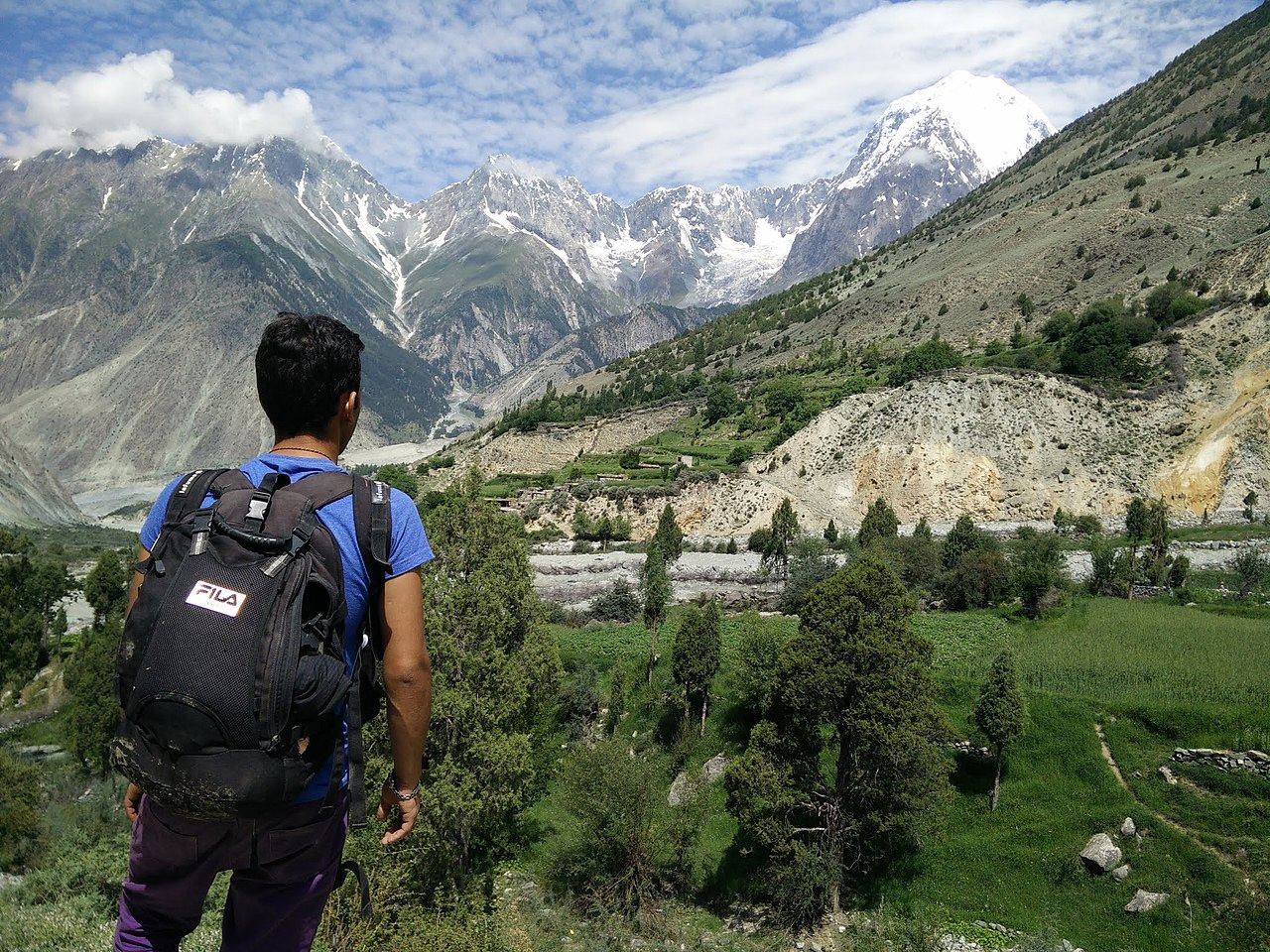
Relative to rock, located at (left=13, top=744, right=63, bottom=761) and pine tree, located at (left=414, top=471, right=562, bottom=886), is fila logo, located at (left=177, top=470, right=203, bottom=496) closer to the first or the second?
pine tree, located at (left=414, top=471, right=562, bottom=886)

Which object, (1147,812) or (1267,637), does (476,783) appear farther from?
(1267,637)

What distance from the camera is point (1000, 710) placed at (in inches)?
573

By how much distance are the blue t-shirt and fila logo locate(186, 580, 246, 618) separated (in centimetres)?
36

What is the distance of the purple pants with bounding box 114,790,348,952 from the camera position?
2.63 m

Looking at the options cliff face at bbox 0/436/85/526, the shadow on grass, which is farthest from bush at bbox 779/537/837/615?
cliff face at bbox 0/436/85/526

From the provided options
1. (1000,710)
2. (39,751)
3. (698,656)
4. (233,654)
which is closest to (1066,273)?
(698,656)

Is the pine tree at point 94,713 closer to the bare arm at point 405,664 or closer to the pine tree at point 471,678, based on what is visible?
the pine tree at point 471,678

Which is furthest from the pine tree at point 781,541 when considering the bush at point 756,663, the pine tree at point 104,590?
the pine tree at point 104,590

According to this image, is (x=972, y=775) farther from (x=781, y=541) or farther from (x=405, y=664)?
(x=781, y=541)

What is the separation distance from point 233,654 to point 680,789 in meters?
17.5

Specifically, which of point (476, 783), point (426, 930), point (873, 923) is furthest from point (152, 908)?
point (873, 923)

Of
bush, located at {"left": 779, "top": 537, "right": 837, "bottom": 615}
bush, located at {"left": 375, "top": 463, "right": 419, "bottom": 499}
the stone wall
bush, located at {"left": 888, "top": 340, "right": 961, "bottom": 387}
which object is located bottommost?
the stone wall

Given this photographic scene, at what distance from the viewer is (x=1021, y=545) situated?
2661 centimetres

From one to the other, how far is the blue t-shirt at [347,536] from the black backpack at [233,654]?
82 millimetres
